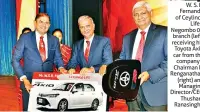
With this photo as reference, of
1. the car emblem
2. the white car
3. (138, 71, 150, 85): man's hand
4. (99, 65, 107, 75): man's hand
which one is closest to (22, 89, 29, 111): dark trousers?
the white car

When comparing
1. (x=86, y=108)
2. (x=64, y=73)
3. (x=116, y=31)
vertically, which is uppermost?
(x=116, y=31)

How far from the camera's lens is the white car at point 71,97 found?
8.46ft

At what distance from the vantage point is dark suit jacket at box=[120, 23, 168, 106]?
2.52 meters

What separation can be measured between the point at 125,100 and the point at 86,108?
342mm

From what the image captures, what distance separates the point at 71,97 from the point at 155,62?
77 cm

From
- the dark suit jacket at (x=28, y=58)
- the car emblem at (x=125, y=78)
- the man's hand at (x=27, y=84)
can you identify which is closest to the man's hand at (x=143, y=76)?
the car emblem at (x=125, y=78)

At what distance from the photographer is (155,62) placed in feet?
8.29

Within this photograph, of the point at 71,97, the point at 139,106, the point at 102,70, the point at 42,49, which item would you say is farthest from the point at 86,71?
the point at 139,106

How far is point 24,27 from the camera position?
264 centimetres

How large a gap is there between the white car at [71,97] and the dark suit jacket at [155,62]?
1.32 ft

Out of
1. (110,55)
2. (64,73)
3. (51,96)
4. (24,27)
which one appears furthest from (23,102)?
(110,55)

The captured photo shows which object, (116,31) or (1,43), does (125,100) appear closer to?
(116,31)

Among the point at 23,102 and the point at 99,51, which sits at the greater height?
the point at 99,51

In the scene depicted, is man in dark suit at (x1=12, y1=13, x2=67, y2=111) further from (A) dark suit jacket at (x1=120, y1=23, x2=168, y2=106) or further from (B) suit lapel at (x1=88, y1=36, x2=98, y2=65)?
(A) dark suit jacket at (x1=120, y1=23, x2=168, y2=106)
